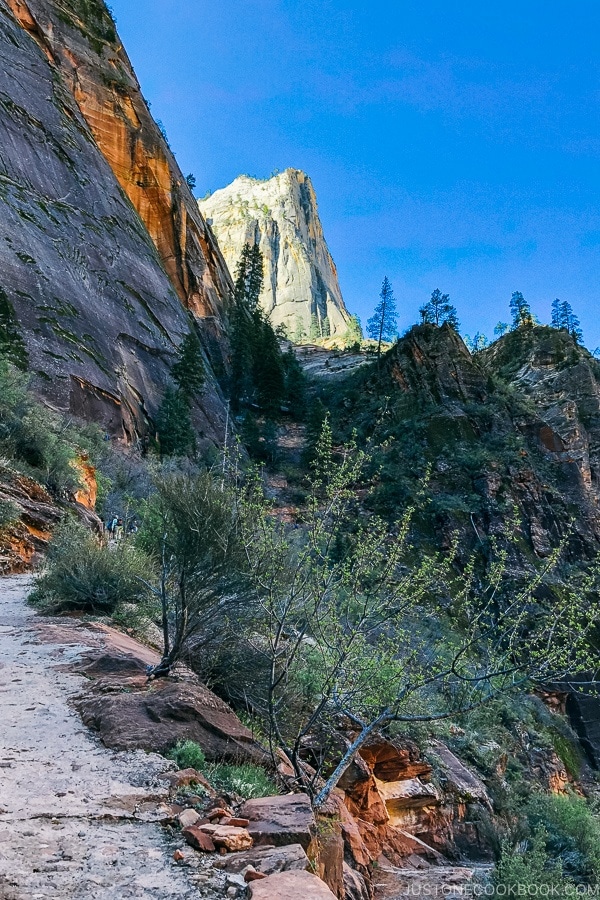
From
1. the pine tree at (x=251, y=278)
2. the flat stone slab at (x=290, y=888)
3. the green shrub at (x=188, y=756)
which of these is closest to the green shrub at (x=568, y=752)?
the green shrub at (x=188, y=756)

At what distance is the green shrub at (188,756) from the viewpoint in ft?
13.1

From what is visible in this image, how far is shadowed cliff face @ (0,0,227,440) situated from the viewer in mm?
21000

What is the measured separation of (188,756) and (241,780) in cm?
44

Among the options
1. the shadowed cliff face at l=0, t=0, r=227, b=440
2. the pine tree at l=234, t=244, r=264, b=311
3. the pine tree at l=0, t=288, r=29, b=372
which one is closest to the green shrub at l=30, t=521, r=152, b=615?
the shadowed cliff face at l=0, t=0, r=227, b=440

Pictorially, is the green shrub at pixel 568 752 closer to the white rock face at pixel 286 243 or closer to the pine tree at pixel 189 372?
the pine tree at pixel 189 372

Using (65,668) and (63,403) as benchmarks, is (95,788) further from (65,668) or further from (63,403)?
(63,403)

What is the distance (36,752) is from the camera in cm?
390

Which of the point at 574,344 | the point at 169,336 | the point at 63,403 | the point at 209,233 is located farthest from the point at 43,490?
the point at 574,344

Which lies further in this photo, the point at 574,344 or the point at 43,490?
the point at 574,344

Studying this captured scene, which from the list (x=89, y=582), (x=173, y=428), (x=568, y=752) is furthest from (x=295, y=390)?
(x=89, y=582)

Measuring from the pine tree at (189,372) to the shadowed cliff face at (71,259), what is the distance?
2.21 ft

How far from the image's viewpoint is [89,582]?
8.41m

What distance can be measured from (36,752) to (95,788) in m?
0.78

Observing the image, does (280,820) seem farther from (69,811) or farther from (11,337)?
(11,337)
